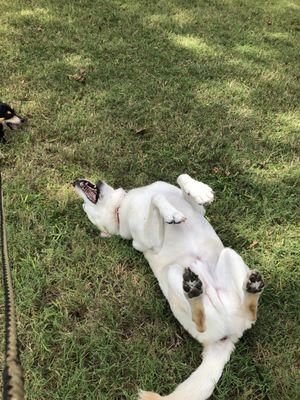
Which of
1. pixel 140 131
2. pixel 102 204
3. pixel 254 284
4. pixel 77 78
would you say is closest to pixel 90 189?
pixel 102 204

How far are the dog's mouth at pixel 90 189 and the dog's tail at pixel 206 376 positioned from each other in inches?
55.1

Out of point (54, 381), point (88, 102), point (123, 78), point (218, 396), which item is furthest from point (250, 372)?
point (123, 78)

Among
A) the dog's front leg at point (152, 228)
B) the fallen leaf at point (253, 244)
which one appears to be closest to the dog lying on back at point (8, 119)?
the dog's front leg at point (152, 228)

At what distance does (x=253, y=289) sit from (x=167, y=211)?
759 millimetres

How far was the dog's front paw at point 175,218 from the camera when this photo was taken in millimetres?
2973

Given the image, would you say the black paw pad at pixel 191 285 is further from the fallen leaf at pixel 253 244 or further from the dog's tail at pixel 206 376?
the fallen leaf at pixel 253 244

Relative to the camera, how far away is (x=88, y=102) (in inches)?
194

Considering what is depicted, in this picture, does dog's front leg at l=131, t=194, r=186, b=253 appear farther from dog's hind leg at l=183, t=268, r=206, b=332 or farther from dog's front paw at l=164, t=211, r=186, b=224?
dog's hind leg at l=183, t=268, r=206, b=332

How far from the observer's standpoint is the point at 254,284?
103 inches

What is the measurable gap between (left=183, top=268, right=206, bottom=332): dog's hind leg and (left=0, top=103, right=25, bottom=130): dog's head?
8.46 feet

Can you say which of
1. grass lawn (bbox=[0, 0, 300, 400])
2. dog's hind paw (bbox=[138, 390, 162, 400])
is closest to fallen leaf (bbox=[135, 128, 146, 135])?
grass lawn (bbox=[0, 0, 300, 400])

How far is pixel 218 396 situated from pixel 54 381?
3.12 ft

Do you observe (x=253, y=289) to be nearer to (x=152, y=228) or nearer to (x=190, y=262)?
(x=190, y=262)

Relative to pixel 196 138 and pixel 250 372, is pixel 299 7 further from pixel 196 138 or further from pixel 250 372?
pixel 250 372
